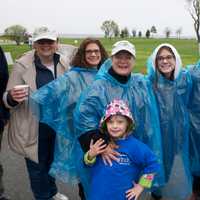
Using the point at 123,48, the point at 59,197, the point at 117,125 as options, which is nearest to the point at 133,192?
the point at 117,125

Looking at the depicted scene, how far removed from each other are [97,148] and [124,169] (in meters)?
0.26

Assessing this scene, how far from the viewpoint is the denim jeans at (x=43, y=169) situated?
4.88 m

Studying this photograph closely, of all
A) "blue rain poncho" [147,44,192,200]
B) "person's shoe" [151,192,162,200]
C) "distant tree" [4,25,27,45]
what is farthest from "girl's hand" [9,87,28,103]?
"distant tree" [4,25,27,45]

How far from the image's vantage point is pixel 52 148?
495 cm

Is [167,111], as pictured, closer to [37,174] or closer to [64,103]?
[64,103]

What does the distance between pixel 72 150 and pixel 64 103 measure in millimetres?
447

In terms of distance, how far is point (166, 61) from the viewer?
14.8 ft

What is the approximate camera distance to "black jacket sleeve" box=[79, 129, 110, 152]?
3.73 m

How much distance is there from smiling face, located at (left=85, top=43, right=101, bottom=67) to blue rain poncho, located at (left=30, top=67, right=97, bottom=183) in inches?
2.9

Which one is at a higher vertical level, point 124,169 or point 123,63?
point 123,63

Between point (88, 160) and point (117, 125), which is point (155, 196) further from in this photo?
point (117, 125)

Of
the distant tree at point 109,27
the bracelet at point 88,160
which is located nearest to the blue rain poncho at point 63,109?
the bracelet at point 88,160

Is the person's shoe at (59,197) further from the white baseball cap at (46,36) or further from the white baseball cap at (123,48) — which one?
the white baseball cap at (123,48)

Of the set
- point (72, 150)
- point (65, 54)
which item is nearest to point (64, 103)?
point (72, 150)
